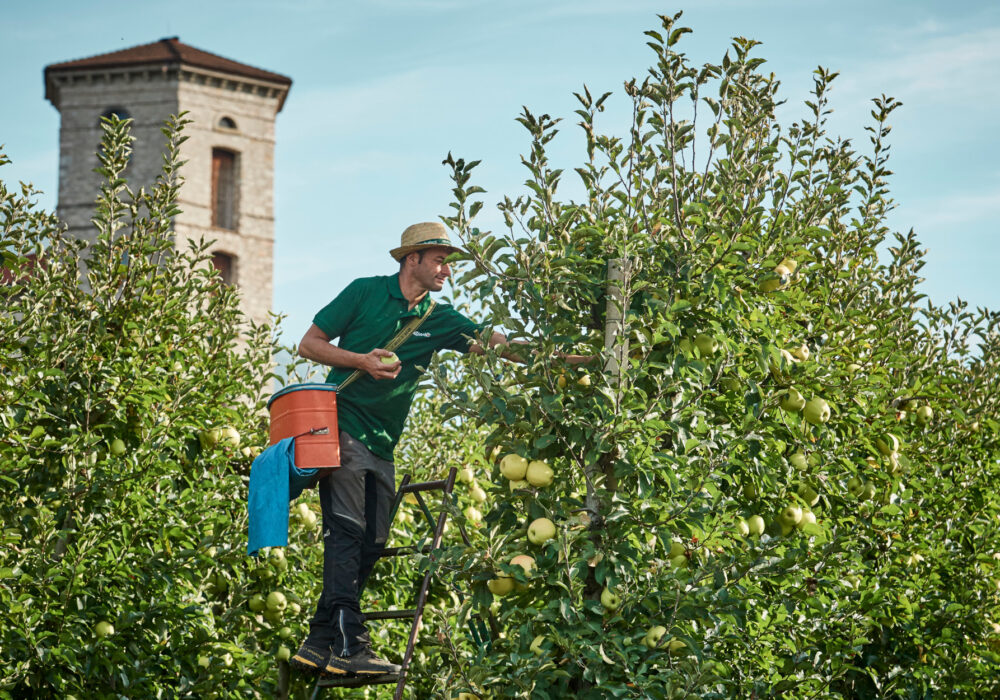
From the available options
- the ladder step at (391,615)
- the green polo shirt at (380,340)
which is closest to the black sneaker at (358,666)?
the ladder step at (391,615)

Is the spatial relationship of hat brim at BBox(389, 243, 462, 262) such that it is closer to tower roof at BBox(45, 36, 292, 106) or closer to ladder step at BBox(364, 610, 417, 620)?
ladder step at BBox(364, 610, 417, 620)

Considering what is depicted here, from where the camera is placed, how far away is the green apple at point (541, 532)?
14.4 ft

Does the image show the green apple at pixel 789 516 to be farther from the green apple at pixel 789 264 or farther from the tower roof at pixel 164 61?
the tower roof at pixel 164 61

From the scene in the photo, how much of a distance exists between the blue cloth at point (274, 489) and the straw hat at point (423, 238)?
1205 millimetres

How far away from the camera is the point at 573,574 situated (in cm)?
425

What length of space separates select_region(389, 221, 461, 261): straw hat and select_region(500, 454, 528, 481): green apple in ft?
5.42

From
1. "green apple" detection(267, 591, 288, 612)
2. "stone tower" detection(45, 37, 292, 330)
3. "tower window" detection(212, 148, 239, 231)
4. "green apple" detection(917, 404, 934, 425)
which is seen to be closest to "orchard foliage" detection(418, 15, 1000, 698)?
"green apple" detection(917, 404, 934, 425)

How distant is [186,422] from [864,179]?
441 centimetres

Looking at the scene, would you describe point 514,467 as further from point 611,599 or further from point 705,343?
point 705,343

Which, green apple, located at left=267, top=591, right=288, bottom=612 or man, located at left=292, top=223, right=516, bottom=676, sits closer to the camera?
man, located at left=292, top=223, right=516, bottom=676

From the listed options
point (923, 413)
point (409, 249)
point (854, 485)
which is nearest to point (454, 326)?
point (409, 249)

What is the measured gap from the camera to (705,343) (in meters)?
4.70

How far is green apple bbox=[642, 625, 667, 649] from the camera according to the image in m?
4.25

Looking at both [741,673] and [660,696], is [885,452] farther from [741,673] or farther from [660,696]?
[660,696]
